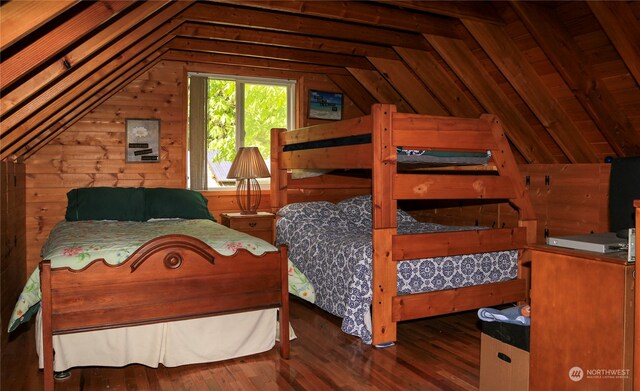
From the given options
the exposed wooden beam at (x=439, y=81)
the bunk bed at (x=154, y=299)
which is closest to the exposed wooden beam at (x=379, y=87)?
the exposed wooden beam at (x=439, y=81)

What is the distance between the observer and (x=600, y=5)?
112 inches

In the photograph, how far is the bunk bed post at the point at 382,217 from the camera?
10.2 ft

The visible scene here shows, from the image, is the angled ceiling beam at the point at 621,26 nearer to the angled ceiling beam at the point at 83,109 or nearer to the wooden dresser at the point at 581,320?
the wooden dresser at the point at 581,320

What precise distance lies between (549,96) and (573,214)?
1.00m

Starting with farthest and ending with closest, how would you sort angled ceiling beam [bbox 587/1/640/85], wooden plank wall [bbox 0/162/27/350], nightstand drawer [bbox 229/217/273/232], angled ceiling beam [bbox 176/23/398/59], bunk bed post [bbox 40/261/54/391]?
nightstand drawer [bbox 229/217/273/232] < angled ceiling beam [bbox 176/23/398/59] < wooden plank wall [bbox 0/162/27/350] < angled ceiling beam [bbox 587/1/640/85] < bunk bed post [bbox 40/261/54/391]

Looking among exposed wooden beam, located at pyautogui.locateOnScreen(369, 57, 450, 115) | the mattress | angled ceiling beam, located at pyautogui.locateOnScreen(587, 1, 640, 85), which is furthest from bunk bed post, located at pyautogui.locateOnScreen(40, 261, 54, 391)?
exposed wooden beam, located at pyautogui.locateOnScreen(369, 57, 450, 115)

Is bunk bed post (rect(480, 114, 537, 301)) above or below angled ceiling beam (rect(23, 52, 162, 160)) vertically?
below

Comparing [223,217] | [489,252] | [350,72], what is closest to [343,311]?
[489,252]

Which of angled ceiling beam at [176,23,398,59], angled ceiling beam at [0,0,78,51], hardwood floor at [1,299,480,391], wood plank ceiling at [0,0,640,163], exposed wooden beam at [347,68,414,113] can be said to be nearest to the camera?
angled ceiling beam at [0,0,78,51]

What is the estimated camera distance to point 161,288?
2676 mm

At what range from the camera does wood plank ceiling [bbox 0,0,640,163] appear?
2713 mm

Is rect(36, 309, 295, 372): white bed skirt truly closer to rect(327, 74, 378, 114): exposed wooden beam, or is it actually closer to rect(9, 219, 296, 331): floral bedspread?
rect(9, 219, 296, 331): floral bedspread

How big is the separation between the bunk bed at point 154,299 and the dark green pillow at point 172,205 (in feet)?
3.57

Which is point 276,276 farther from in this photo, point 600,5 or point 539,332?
point 600,5
